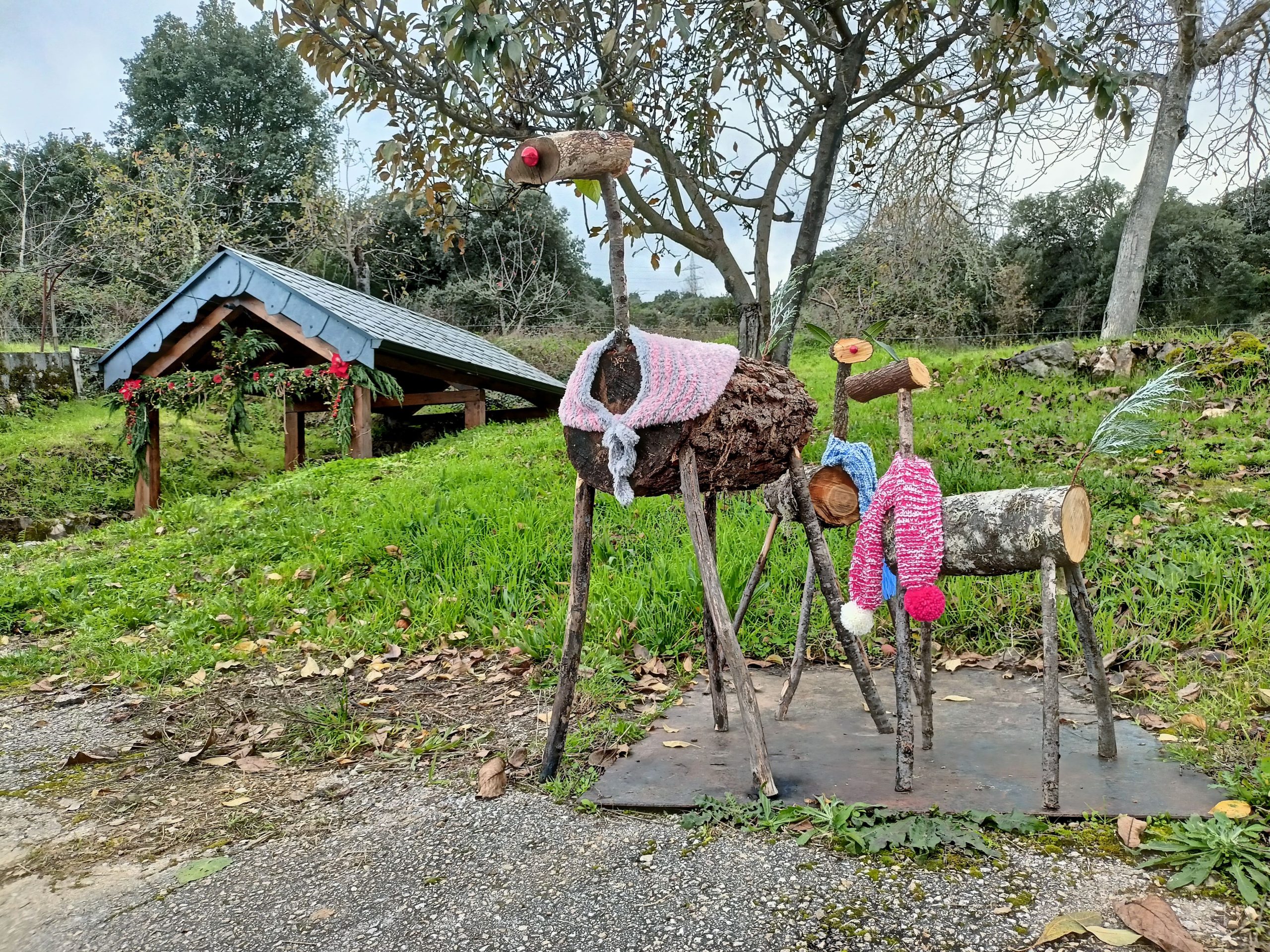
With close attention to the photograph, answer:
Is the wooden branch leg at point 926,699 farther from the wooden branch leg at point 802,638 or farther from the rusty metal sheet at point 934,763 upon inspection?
the wooden branch leg at point 802,638

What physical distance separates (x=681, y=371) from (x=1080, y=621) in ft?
4.87

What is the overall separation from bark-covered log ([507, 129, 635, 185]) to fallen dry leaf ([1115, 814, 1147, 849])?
7.97ft

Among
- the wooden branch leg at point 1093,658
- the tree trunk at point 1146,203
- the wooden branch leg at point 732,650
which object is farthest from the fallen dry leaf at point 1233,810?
the tree trunk at point 1146,203

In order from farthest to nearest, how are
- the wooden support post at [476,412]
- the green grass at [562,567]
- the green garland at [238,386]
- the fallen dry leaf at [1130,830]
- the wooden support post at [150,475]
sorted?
1. the wooden support post at [476,412]
2. the wooden support post at [150,475]
3. the green garland at [238,386]
4. the green grass at [562,567]
5. the fallen dry leaf at [1130,830]

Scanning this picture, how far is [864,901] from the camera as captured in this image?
6.20 feet

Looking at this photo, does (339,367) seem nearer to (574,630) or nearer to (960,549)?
(574,630)

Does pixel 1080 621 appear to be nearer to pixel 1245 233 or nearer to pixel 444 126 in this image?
pixel 444 126

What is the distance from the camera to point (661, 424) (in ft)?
7.73

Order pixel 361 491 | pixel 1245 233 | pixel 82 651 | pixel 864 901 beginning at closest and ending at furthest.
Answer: pixel 864 901
pixel 82 651
pixel 361 491
pixel 1245 233

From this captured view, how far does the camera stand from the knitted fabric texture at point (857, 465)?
2.73 meters

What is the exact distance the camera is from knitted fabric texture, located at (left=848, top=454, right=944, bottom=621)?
2270 mm

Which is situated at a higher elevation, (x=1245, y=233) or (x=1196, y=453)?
(x=1245, y=233)

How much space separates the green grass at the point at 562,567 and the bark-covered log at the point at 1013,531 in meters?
1.00

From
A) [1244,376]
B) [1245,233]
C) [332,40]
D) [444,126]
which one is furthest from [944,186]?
[1245,233]
